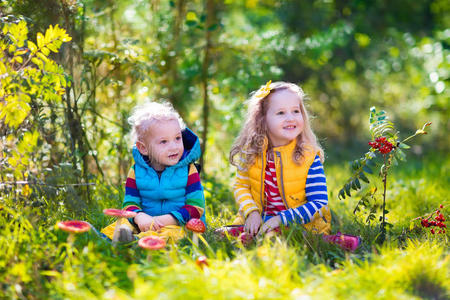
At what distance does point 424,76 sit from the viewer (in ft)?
24.3

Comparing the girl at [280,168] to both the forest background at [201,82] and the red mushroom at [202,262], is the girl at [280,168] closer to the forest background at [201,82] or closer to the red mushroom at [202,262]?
the forest background at [201,82]

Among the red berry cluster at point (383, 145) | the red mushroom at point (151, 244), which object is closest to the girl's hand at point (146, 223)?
the red mushroom at point (151, 244)

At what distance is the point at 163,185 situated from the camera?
120 inches

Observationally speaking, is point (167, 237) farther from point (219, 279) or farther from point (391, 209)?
point (391, 209)

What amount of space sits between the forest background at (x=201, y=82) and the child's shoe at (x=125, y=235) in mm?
528

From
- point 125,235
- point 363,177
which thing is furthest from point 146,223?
point 363,177

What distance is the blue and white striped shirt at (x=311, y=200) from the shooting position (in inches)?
118

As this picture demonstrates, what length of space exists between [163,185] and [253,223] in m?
0.67

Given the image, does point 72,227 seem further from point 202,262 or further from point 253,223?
point 253,223

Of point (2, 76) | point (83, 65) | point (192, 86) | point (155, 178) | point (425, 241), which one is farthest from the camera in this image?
point (192, 86)

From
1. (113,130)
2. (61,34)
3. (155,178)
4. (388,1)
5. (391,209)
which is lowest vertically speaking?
(391,209)

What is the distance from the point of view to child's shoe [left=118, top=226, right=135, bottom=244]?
264 centimetres

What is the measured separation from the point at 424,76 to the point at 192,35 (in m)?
4.40

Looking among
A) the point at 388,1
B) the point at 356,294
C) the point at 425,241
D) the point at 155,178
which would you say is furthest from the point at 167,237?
the point at 388,1
